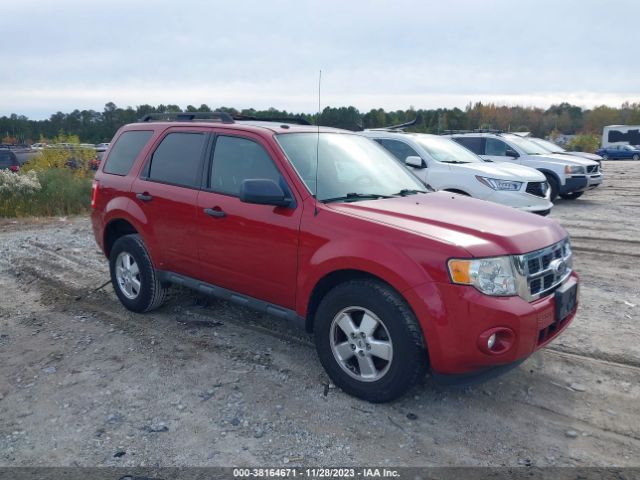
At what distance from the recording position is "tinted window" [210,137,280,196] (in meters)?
4.32

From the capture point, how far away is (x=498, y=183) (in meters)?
9.20

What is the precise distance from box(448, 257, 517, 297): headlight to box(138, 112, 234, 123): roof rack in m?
2.64

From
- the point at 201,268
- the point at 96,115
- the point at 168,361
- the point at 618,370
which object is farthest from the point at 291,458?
the point at 96,115

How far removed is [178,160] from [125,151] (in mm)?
994

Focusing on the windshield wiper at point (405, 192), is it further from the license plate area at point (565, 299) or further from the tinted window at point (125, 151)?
the tinted window at point (125, 151)

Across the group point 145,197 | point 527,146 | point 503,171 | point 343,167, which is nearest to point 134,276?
point 145,197

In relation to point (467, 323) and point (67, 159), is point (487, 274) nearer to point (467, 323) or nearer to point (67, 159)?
point (467, 323)

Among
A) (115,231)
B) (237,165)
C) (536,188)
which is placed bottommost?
(115,231)

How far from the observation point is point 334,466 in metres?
3.06

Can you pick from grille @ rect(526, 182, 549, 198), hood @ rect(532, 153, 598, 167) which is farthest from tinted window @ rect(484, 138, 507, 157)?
grille @ rect(526, 182, 549, 198)

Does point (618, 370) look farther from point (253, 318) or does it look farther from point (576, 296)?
point (253, 318)

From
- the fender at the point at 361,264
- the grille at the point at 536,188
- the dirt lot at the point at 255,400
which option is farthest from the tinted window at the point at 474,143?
the fender at the point at 361,264

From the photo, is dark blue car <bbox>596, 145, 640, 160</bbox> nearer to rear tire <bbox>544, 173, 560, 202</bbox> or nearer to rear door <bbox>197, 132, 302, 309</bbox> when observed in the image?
rear tire <bbox>544, 173, 560, 202</bbox>

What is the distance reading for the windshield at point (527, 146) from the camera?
46.0ft
